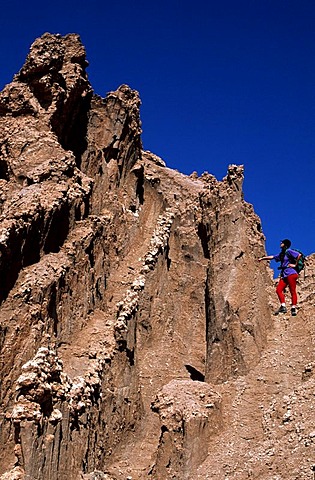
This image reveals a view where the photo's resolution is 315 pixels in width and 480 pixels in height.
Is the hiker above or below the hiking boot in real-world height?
above

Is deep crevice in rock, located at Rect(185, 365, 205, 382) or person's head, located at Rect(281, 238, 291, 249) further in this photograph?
person's head, located at Rect(281, 238, 291, 249)

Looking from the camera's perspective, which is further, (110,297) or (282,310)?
(282,310)

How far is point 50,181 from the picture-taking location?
1769 cm

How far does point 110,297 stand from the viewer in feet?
62.2

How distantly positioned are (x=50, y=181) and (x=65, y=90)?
16.7 feet

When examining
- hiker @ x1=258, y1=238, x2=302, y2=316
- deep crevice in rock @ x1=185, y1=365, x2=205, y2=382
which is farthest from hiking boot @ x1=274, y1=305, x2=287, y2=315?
deep crevice in rock @ x1=185, y1=365, x2=205, y2=382

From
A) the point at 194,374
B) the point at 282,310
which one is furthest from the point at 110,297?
the point at 282,310

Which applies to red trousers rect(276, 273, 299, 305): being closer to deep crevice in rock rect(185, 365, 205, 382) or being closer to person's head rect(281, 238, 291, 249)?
person's head rect(281, 238, 291, 249)

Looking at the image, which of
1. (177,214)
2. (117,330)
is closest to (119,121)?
(177,214)

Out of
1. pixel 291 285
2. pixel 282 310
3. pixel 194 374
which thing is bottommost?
pixel 194 374

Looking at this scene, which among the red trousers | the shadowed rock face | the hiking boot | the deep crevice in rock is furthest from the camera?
the hiking boot

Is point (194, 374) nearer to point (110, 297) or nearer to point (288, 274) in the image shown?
point (110, 297)

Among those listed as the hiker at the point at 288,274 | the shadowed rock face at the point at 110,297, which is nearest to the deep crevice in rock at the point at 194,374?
the shadowed rock face at the point at 110,297

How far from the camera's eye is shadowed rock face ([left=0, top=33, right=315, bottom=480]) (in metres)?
13.7
